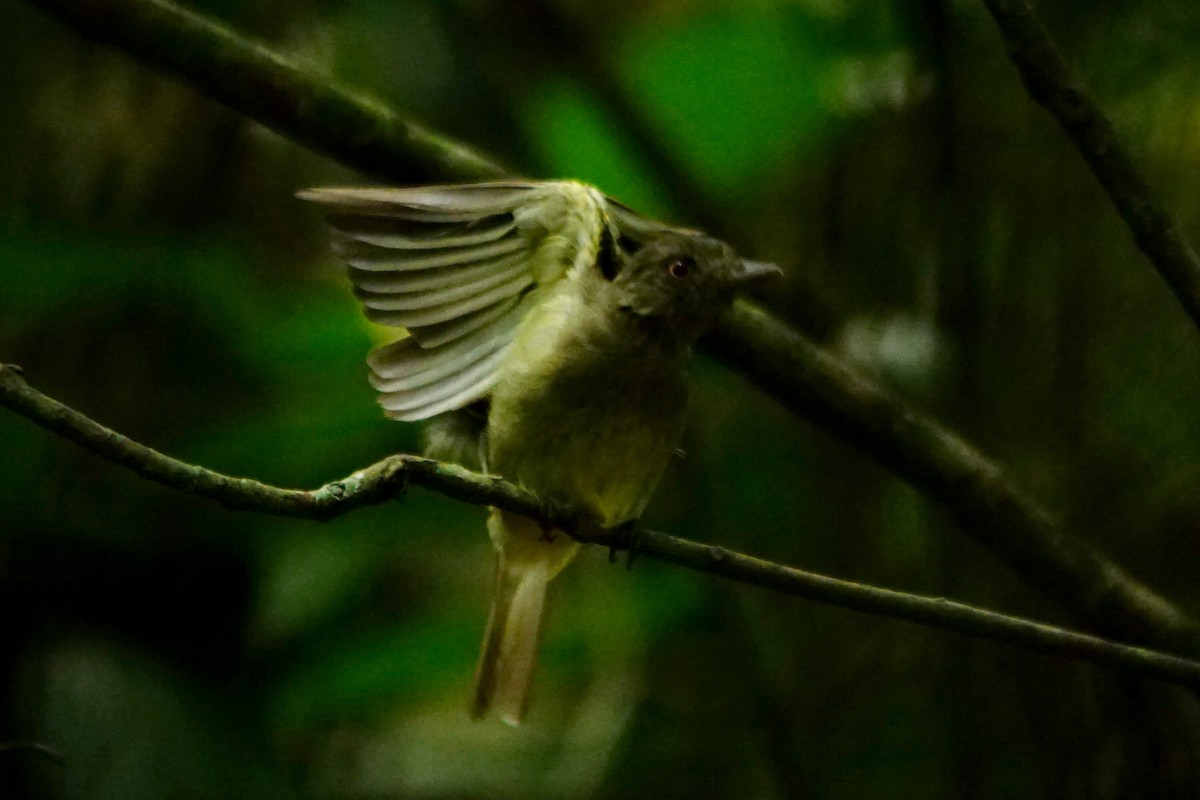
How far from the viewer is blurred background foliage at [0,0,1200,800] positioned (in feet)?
7.10

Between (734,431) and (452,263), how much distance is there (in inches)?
34.5

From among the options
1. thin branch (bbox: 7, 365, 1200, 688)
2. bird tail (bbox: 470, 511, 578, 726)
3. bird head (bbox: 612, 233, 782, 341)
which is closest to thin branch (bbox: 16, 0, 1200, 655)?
bird head (bbox: 612, 233, 782, 341)

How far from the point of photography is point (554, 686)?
9.54ft

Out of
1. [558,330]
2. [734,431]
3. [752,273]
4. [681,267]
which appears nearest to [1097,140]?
[752,273]

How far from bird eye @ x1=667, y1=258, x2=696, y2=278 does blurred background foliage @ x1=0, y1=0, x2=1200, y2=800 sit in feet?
0.60

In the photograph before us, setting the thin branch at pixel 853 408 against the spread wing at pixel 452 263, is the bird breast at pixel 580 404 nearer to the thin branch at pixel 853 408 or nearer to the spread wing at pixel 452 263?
the spread wing at pixel 452 263

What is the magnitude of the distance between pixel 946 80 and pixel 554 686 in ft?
4.86

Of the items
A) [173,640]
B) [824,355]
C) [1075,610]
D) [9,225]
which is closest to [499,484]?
[824,355]

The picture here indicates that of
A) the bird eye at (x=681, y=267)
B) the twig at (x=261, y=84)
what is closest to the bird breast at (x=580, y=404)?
the bird eye at (x=681, y=267)

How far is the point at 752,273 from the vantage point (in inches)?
77.3

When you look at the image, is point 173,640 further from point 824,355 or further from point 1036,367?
point 1036,367

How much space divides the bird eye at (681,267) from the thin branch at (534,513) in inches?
15.4

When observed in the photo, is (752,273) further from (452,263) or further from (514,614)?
(514,614)

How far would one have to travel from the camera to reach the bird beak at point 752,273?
193cm
